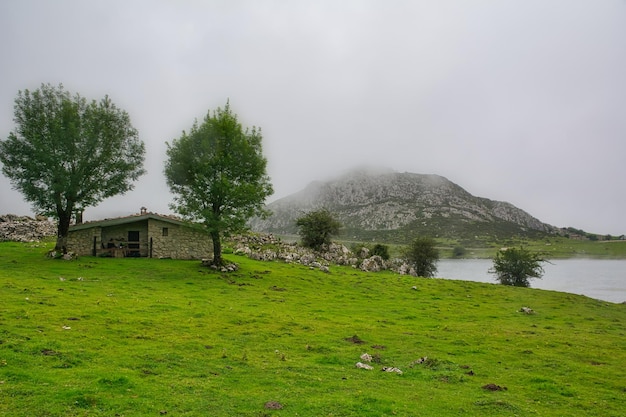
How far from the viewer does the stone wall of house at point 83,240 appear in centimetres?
4488

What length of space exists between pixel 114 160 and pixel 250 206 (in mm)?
17408

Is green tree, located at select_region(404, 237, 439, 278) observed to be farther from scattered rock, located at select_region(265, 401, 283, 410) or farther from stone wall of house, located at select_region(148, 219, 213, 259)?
scattered rock, located at select_region(265, 401, 283, 410)

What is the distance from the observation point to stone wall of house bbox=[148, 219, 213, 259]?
156 ft

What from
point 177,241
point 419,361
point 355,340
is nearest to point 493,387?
point 419,361

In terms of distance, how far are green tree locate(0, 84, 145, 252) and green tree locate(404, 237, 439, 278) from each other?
50.1 metres

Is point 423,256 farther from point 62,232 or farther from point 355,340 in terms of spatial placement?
point 62,232

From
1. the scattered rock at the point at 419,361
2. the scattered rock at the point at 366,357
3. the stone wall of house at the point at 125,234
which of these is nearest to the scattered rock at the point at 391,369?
the scattered rock at the point at 366,357

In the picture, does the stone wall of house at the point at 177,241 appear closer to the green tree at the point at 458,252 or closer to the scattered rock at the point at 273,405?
the scattered rock at the point at 273,405

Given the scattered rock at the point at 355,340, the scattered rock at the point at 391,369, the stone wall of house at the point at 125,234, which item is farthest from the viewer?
the stone wall of house at the point at 125,234

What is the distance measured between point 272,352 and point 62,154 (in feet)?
118

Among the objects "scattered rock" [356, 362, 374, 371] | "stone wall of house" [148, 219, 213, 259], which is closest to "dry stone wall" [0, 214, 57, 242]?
"stone wall of house" [148, 219, 213, 259]

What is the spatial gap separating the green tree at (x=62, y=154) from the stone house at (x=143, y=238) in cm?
343

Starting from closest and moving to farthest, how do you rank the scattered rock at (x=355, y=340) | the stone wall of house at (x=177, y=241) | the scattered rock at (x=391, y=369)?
the scattered rock at (x=391, y=369)
the scattered rock at (x=355, y=340)
the stone wall of house at (x=177, y=241)

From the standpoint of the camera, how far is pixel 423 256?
71625 millimetres
